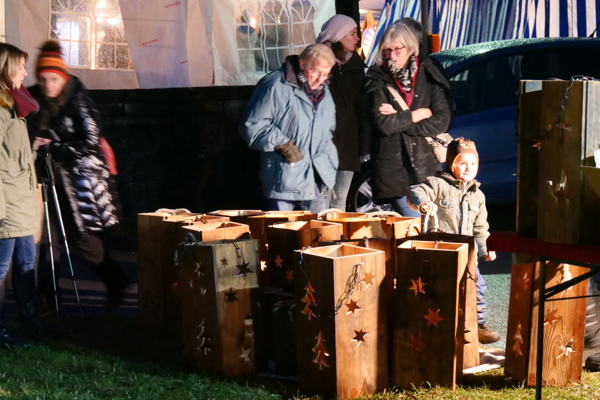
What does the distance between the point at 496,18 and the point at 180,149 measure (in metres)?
4.22

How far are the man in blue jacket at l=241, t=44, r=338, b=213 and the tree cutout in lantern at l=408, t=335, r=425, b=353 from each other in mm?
2011

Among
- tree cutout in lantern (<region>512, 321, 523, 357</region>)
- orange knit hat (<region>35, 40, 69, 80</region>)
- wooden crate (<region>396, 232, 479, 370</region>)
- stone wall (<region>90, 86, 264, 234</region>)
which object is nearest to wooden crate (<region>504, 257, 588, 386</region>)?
tree cutout in lantern (<region>512, 321, 523, 357</region>)

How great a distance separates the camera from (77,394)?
12.7 ft

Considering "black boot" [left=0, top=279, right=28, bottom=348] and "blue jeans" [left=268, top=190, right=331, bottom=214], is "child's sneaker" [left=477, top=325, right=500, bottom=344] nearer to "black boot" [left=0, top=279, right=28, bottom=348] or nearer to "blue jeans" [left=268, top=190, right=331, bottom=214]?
"blue jeans" [left=268, top=190, right=331, bottom=214]

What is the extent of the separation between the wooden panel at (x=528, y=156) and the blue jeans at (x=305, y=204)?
2514 millimetres

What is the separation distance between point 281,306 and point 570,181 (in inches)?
62.3

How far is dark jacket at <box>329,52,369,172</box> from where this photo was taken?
6.24 meters

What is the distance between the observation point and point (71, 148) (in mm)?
5445

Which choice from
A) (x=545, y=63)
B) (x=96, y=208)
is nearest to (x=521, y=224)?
(x=96, y=208)

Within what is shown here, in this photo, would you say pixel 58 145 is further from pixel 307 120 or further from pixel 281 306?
pixel 281 306

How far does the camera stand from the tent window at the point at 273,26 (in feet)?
26.7

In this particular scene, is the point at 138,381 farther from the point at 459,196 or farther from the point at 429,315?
the point at 459,196

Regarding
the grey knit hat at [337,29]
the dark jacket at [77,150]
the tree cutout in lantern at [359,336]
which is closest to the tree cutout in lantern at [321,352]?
the tree cutout in lantern at [359,336]

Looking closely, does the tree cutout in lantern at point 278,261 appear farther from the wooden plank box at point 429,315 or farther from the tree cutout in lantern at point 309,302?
the wooden plank box at point 429,315
